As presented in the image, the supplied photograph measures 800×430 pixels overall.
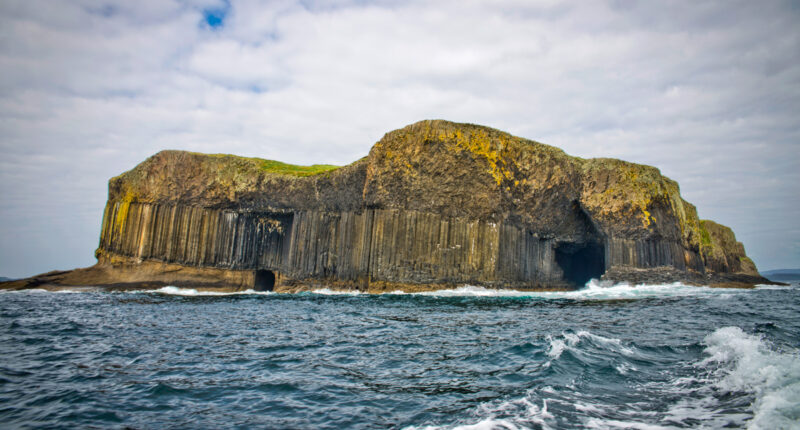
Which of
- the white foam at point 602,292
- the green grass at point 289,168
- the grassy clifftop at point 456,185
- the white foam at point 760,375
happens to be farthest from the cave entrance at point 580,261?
the white foam at point 760,375

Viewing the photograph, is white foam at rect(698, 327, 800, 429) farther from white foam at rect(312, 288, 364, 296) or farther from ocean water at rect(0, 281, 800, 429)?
white foam at rect(312, 288, 364, 296)

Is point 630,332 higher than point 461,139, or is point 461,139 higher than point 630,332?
point 461,139

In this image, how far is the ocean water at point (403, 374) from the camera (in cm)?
561

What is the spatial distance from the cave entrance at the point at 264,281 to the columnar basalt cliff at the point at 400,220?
119mm

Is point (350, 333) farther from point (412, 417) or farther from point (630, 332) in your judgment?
point (630, 332)

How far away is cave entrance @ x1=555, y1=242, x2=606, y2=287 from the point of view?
120 ft

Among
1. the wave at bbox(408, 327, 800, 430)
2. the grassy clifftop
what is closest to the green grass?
the grassy clifftop

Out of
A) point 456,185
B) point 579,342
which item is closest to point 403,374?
point 579,342

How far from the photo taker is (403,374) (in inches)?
309

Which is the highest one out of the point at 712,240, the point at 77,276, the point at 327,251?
the point at 712,240

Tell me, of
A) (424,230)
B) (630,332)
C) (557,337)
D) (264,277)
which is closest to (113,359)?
(557,337)

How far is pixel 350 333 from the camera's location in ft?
40.4

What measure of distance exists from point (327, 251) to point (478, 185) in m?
12.0

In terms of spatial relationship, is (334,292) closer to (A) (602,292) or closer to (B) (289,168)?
(B) (289,168)
